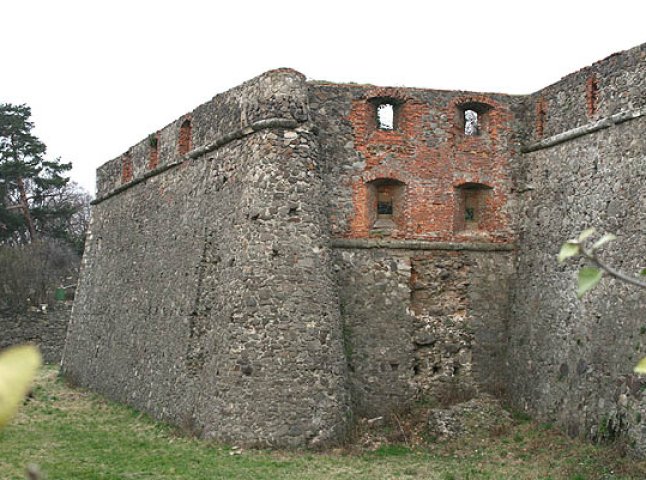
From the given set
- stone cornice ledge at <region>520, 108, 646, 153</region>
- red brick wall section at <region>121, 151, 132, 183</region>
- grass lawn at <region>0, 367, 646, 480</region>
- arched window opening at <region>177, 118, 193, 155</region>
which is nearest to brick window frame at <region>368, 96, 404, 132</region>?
stone cornice ledge at <region>520, 108, 646, 153</region>

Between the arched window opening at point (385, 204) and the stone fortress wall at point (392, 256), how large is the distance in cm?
4

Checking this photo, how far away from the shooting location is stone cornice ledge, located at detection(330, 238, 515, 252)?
14.4m

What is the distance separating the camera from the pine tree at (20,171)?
130 ft

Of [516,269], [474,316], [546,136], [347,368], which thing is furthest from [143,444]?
[546,136]

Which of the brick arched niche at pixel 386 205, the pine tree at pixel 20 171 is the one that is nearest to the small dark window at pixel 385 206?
the brick arched niche at pixel 386 205

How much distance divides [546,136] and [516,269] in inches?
95.0

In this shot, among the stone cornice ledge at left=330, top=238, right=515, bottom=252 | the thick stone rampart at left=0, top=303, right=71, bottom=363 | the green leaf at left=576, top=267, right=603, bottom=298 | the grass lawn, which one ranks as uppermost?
the stone cornice ledge at left=330, top=238, right=515, bottom=252

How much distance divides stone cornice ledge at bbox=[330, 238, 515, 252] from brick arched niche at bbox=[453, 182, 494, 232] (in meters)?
0.35

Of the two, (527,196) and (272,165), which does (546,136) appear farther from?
(272,165)

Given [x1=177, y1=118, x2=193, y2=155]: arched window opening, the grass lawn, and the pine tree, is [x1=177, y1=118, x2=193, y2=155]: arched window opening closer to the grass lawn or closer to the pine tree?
the grass lawn

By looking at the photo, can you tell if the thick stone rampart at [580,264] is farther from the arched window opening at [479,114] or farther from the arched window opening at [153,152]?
the arched window opening at [153,152]

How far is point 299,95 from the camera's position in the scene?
1372 cm

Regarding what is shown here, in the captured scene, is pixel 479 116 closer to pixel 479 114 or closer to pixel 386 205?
pixel 479 114

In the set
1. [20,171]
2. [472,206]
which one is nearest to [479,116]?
[472,206]
